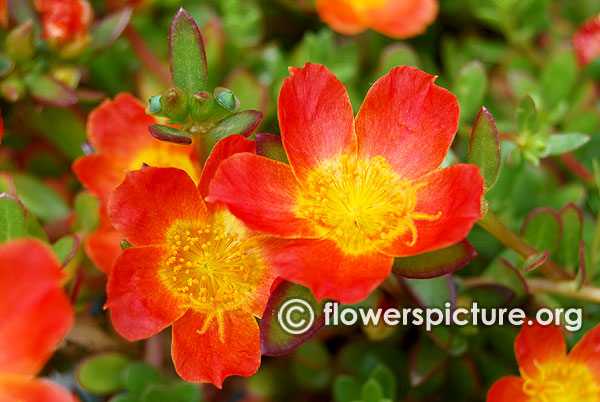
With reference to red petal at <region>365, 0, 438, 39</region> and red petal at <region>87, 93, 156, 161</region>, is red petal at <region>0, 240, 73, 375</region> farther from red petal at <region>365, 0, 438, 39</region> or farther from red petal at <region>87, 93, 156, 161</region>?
red petal at <region>365, 0, 438, 39</region>

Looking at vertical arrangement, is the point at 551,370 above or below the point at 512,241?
below

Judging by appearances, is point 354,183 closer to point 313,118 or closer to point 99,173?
point 313,118

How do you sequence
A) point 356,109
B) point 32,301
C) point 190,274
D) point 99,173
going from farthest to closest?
point 356,109 → point 99,173 → point 190,274 → point 32,301

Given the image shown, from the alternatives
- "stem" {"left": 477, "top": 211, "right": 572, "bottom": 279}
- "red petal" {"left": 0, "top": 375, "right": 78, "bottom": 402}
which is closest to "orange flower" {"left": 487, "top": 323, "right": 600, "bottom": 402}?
"stem" {"left": 477, "top": 211, "right": 572, "bottom": 279}

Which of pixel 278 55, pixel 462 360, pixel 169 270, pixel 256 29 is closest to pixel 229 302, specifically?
pixel 169 270

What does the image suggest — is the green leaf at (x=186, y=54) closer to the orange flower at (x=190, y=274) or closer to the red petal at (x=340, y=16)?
the orange flower at (x=190, y=274)

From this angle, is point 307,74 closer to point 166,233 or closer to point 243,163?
point 243,163

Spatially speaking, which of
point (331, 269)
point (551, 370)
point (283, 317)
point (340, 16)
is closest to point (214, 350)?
point (283, 317)

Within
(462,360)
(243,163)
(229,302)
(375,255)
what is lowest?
(462,360)
